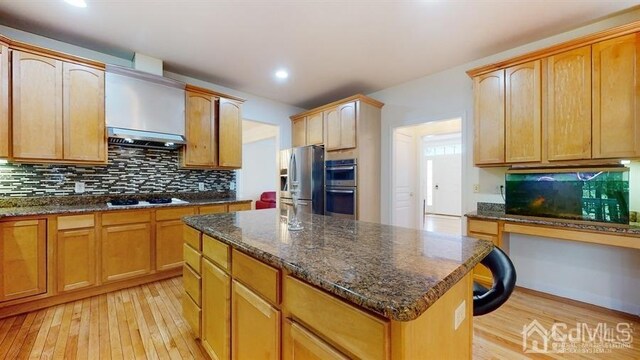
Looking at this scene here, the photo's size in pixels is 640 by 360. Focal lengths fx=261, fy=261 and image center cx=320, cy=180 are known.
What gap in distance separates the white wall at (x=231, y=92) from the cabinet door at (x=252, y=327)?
10.8 feet

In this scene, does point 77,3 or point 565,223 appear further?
point 565,223

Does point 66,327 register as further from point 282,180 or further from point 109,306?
point 282,180

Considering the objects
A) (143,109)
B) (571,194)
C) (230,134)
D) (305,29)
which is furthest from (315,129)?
(571,194)

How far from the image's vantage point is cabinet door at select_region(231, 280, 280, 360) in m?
1.07

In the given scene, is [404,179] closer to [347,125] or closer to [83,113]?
[347,125]

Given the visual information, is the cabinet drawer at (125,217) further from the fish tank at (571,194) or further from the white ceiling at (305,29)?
the fish tank at (571,194)

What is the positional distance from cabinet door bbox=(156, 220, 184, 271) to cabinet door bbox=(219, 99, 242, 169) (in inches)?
41.9

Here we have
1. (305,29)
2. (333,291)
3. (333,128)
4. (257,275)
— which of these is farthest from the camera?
(333,128)

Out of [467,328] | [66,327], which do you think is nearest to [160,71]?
[66,327]

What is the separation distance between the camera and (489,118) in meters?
2.76

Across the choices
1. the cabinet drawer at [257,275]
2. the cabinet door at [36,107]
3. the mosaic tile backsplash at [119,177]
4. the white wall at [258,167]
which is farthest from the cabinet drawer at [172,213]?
the white wall at [258,167]

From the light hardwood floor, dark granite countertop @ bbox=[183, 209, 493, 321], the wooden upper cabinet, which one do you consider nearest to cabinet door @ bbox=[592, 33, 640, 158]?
the light hardwood floor

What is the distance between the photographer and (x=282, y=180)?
4680 mm

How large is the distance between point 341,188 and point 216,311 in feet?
8.71
